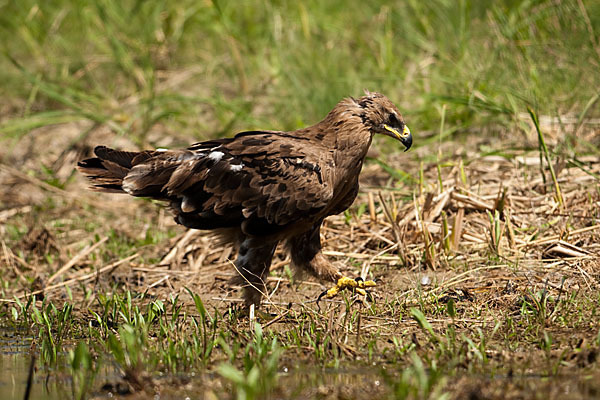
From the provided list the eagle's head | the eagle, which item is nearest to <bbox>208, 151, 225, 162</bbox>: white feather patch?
the eagle

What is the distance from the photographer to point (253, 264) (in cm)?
467

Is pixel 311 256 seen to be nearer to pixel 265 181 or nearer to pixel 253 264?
pixel 253 264

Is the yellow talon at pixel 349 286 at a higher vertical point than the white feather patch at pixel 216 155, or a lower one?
lower

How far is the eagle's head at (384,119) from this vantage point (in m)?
4.77

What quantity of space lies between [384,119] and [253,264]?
3.87 feet

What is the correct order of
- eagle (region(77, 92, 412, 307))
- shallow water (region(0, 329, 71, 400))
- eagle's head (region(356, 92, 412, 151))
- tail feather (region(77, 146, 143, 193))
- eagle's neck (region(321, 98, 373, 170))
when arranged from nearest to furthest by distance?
shallow water (region(0, 329, 71, 400))
eagle (region(77, 92, 412, 307))
eagle's neck (region(321, 98, 373, 170))
eagle's head (region(356, 92, 412, 151))
tail feather (region(77, 146, 143, 193))

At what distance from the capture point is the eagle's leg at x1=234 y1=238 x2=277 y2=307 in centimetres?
466

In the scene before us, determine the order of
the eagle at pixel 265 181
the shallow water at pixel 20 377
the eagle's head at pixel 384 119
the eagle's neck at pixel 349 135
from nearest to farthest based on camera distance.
A: the shallow water at pixel 20 377, the eagle at pixel 265 181, the eagle's neck at pixel 349 135, the eagle's head at pixel 384 119

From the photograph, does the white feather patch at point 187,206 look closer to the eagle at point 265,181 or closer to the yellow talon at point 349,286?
the eagle at point 265,181

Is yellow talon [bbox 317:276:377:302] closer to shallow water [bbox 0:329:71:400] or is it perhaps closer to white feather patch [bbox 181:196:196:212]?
white feather patch [bbox 181:196:196:212]

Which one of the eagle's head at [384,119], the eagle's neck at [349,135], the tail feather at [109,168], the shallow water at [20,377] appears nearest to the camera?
the shallow water at [20,377]

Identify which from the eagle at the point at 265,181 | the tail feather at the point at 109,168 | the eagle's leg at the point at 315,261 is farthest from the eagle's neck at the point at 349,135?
the tail feather at the point at 109,168

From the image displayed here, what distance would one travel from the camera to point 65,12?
9211 mm

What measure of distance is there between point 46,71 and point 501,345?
665cm
